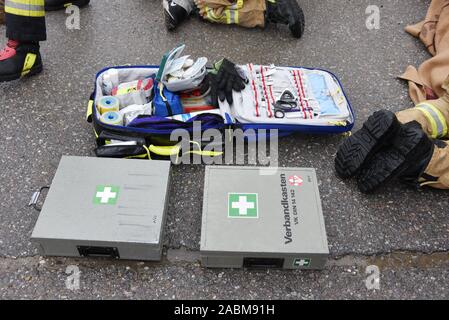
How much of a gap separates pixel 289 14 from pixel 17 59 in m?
1.57

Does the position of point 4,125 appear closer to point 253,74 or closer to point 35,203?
point 35,203

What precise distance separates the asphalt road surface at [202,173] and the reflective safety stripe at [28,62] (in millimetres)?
76

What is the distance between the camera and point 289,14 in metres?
2.75

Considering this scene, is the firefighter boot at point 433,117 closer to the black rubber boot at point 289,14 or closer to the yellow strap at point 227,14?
the black rubber boot at point 289,14

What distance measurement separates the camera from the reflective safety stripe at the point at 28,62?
231 cm

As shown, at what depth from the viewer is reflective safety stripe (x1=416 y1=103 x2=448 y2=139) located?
6.76 feet

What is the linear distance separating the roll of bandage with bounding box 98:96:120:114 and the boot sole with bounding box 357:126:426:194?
1.14 metres

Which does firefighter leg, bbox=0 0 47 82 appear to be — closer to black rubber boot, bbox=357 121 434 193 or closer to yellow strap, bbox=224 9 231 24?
yellow strap, bbox=224 9 231 24

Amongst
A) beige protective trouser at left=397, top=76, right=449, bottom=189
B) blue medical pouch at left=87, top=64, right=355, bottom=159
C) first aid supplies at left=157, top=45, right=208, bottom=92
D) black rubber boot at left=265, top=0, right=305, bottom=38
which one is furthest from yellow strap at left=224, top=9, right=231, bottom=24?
beige protective trouser at left=397, top=76, right=449, bottom=189

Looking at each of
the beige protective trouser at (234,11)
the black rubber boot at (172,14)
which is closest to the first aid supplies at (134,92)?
the black rubber boot at (172,14)

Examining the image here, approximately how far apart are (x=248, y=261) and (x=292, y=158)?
2.11ft

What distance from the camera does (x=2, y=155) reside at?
2043 millimetres
